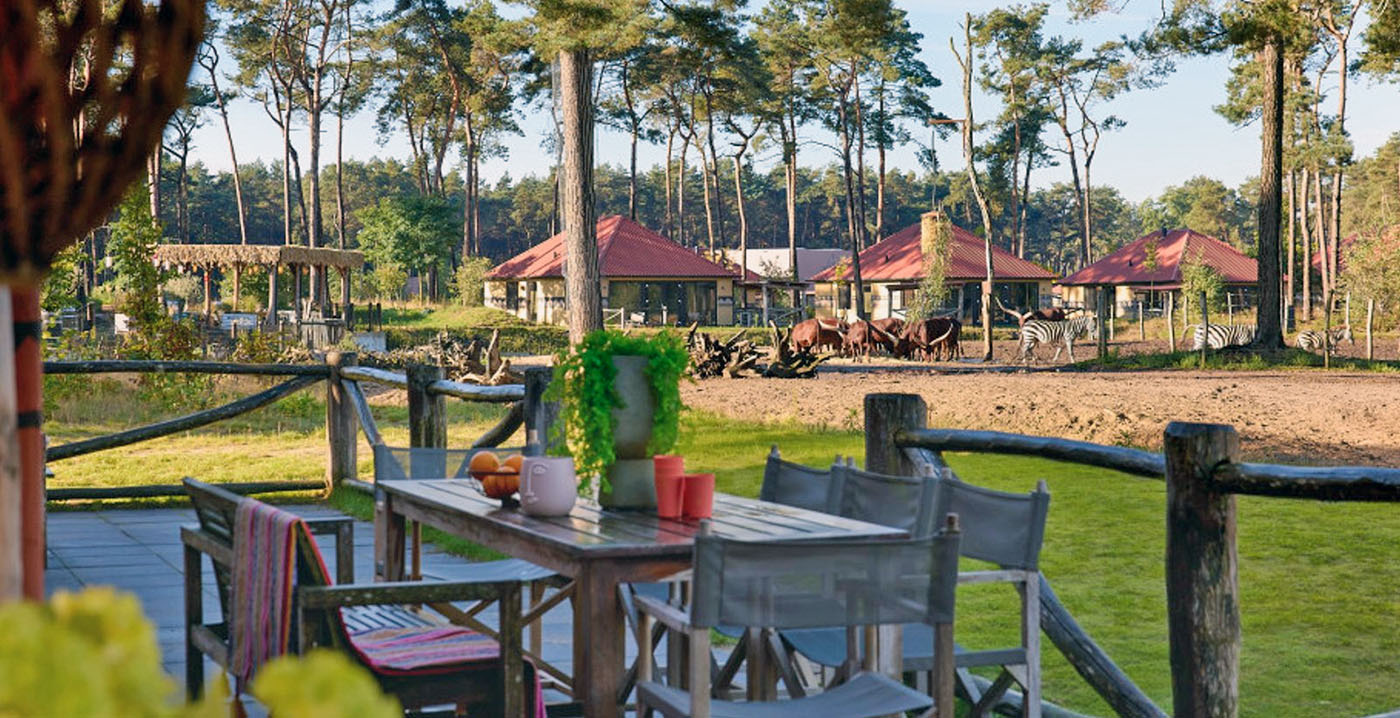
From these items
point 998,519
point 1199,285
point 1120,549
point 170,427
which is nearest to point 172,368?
point 170,427

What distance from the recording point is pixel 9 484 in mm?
1237

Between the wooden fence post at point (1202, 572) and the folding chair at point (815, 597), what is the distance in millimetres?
632

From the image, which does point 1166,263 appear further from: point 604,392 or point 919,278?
point 604,392

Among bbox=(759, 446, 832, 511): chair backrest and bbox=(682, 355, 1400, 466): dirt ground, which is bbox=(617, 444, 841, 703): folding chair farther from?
bbox=(682, 355, 1400, 466): dirt ground

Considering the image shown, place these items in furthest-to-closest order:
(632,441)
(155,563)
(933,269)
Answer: (933,269), (155,563), (632,441)

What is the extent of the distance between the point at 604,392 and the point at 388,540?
125cm

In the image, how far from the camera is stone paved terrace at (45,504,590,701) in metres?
5.60

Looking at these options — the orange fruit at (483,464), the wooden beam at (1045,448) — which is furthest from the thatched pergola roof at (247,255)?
the orange fruit at (483,464)

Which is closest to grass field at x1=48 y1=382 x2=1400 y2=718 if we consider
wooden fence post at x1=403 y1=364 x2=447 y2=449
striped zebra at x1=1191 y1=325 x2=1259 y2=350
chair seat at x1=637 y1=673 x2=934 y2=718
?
chair seat at x1=637 y1=673 x2=934 y2=718

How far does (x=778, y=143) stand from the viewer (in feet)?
180

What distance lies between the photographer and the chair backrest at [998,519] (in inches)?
146

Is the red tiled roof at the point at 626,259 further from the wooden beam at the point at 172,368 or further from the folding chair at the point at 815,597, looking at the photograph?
the folding chair at the point at 815,597

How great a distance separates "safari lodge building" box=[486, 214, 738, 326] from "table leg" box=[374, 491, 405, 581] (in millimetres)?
41828

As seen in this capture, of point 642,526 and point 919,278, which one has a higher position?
point 919,278
